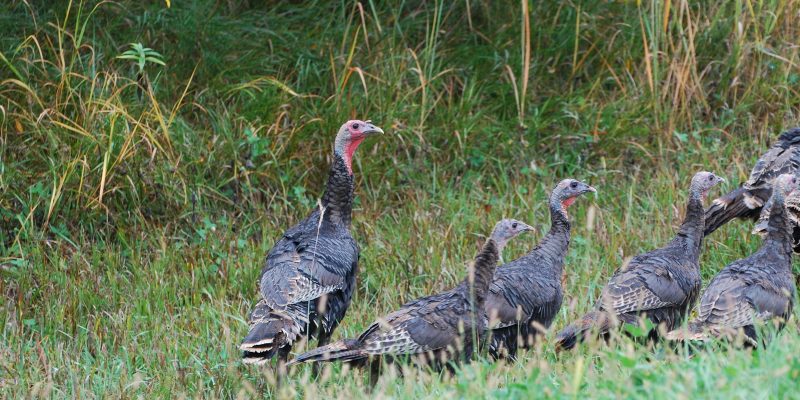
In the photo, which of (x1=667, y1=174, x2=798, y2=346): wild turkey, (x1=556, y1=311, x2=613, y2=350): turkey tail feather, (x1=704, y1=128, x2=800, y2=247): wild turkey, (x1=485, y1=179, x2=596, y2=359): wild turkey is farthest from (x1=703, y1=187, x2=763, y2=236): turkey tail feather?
(x1=556, y1=311, x2=613, y2=350): turkey tail feather

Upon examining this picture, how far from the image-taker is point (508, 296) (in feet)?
18.2

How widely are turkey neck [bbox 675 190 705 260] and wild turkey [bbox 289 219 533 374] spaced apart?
1.21 metres

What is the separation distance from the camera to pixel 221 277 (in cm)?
686

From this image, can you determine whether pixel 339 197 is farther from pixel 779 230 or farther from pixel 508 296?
pixel 779 230

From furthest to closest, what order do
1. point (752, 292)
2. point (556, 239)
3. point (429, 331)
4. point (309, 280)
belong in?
1. point (556, 239)
2. point (309, 280)
3. point (752, 292)
4. point (429, 331)

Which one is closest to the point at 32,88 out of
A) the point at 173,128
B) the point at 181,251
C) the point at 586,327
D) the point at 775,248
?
the point at 173,128

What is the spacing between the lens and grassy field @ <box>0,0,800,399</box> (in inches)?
261

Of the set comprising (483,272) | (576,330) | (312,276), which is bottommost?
(576,330)

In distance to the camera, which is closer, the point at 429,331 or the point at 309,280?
the point at 429,331

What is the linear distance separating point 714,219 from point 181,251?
3.23 metres

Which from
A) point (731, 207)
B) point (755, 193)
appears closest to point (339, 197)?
point (731, 207)

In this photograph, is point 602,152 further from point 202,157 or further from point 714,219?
point 202,157

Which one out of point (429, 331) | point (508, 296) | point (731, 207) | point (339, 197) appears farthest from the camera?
point (731, 207)

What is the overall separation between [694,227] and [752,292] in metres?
0.82
